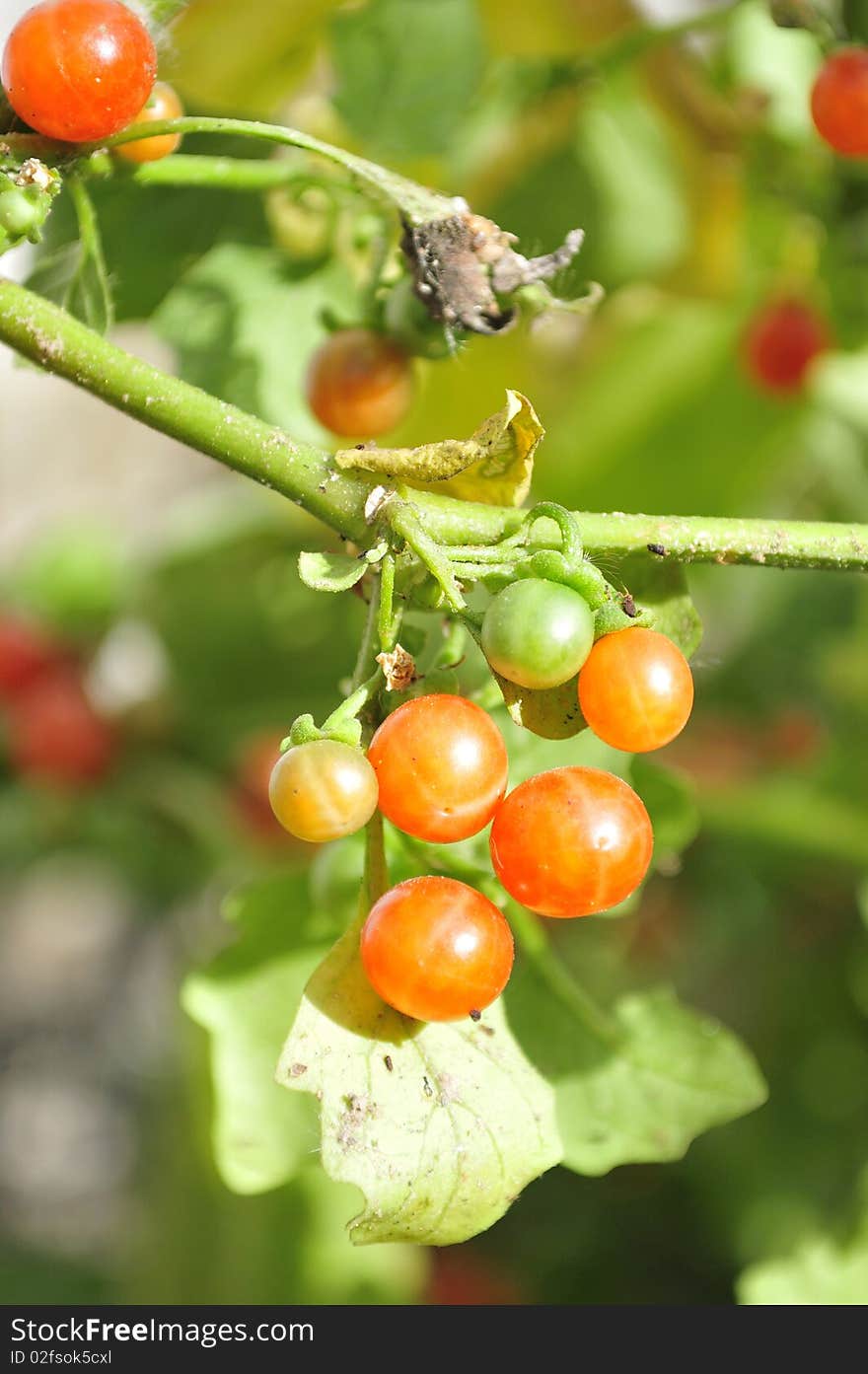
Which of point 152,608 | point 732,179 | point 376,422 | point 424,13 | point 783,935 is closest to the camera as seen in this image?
point 376,422

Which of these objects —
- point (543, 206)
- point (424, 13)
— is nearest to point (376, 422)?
point (424, 13)

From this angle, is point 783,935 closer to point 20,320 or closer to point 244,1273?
point 244,1273

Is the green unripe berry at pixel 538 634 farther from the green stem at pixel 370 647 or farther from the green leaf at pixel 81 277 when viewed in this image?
the green leaf at pixel 81 277

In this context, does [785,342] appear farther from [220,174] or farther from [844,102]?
[220,174]

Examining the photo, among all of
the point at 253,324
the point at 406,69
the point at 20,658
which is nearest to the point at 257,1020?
the point at 253,324

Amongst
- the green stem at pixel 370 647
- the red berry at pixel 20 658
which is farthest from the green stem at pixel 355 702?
the red berry at pixel 20 658
